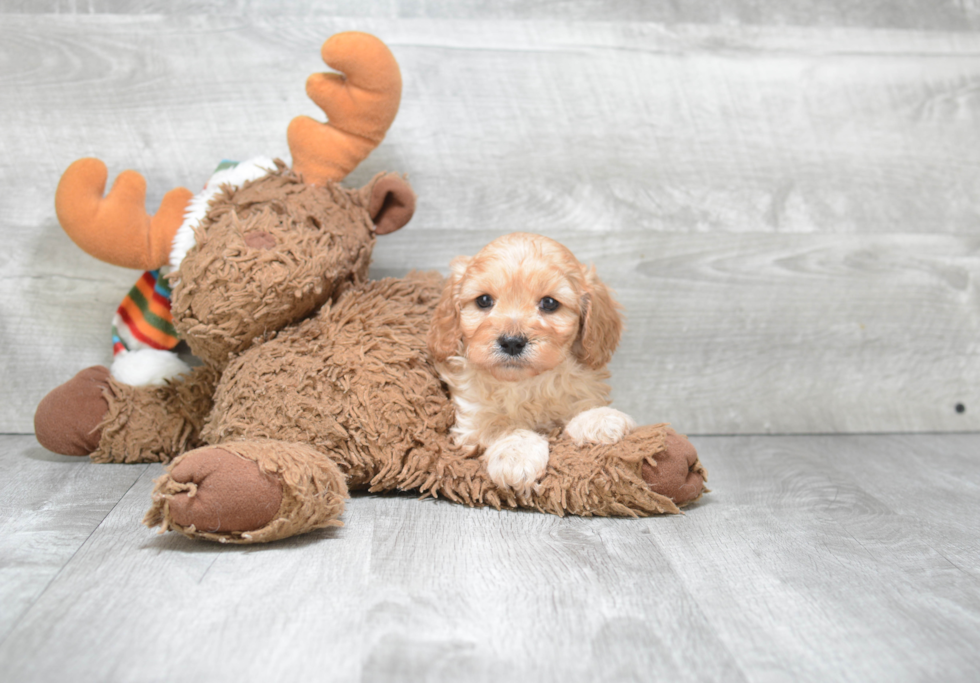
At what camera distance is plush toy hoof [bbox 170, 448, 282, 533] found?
125 centimetres

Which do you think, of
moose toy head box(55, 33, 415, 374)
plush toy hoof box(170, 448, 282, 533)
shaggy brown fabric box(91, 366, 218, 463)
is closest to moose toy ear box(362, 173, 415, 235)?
moose toy head box(55, 33, 415, 374)

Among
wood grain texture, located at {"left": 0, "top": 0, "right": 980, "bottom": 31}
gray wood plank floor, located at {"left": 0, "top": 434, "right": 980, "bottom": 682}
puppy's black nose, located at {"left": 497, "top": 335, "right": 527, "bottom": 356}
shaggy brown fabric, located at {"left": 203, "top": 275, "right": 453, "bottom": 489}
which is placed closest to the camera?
gray wood plank floor, located at {"left": 0, "top": 434, "right": 980, "bottom": 682}

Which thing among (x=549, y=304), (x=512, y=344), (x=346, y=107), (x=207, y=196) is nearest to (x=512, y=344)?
(x=512, y=344)

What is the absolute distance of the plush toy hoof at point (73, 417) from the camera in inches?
69.6

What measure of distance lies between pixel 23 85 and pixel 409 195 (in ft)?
3.47

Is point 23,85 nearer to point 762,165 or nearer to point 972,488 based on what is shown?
point 762,165

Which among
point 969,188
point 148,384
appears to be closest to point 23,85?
point 148,384

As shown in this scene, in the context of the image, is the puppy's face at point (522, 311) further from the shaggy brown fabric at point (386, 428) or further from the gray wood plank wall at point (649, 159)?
the gray wood plank wall at point (649, 159)

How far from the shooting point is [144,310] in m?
1.93

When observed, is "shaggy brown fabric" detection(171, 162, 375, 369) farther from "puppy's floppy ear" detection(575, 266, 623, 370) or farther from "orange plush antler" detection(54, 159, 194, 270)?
"puppy's floppy ear" detection(575, 266, 623, 370)

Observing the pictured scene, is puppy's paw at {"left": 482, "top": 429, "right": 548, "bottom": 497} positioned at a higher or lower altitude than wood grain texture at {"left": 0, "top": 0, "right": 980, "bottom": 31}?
lower

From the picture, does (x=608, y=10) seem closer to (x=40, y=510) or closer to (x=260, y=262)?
(x=260, y=262)

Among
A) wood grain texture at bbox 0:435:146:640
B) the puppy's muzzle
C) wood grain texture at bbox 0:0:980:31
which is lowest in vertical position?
wood grain texture at bbox 0:435:146:640

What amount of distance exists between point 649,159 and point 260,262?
44.0 inches
